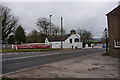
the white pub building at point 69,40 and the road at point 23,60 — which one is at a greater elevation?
the white pub building at point 69,40

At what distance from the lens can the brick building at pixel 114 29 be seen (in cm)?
2036

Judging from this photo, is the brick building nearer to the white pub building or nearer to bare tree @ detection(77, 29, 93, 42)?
the white pub building

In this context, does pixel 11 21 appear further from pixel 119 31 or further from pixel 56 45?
pixel 119 31

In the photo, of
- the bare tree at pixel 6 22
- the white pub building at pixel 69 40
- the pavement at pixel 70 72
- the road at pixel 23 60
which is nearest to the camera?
the pavement at pixel 70 72

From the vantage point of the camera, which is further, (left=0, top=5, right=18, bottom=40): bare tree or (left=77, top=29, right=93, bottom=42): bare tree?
(left=77, top=29, right=93, bottom=42): bare tree

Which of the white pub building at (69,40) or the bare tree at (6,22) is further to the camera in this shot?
the white pub building at (69,40)

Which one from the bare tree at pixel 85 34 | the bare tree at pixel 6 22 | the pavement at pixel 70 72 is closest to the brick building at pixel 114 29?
the pavement at pixel 70 72

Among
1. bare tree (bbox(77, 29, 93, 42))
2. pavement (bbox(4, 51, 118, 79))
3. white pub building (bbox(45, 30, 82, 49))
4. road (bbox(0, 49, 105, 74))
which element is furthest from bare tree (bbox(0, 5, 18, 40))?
bare tree (bbox(77, 29, 93, 42))

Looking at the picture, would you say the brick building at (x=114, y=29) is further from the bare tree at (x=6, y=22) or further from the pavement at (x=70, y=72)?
Answer: the bare tree at (x=6, y=22)

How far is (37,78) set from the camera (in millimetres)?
7484

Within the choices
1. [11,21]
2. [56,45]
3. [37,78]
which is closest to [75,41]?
[56,45]

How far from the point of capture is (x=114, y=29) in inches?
832

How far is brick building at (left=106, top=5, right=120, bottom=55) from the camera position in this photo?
20359 millimetres

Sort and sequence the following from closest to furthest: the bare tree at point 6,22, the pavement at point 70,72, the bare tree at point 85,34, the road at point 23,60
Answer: the pavement at point 70,72
the road at point 23,60
the bare tree at point 6,22
the bare tree at point 85,34
